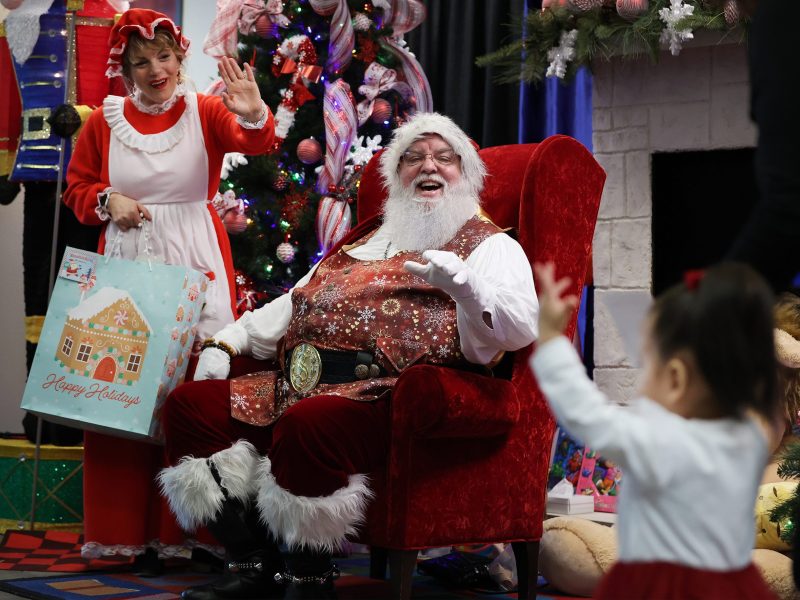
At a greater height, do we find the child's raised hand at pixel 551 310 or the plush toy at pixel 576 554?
the child's raised hand at pixel 551 310

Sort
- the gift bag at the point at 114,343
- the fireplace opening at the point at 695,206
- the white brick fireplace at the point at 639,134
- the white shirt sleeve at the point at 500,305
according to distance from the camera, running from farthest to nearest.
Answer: the fireplace opening at the point at 695,206, the white brick fireplace at the point at 639,134, the gift bag at the point at 114,343, the white shirt sleeve at the point at 500,305

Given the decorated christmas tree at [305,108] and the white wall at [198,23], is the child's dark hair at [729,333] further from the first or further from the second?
the white wall at [198,23]

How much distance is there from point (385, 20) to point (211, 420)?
8.20 feet

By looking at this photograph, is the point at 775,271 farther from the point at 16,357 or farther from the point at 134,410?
the point at 16,357

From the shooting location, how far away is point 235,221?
4.64m

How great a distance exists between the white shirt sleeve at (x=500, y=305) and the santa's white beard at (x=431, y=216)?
Result: 7.5 inches

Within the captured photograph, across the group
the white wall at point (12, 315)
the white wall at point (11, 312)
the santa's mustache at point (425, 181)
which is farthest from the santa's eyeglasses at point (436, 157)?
the white wall at point (11, 312)

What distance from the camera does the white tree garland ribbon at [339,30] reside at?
4672 millimetres

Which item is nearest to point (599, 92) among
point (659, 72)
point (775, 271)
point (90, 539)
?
point (659, 72)

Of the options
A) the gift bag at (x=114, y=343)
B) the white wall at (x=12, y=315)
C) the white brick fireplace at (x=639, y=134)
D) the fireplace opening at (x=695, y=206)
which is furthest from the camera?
the white wall at (x=12, y=315)

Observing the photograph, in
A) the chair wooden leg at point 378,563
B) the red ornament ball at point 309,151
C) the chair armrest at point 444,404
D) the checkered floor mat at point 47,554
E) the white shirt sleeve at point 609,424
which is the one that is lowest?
the checkered floor mat at point 47,554

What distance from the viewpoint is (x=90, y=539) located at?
337 cm

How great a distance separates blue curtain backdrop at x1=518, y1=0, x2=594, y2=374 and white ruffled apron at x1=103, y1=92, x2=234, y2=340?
177 centimetres

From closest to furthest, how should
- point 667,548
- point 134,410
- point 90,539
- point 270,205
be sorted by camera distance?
1. point 667,548
2. point 134,410
3. point 90,539
4. point 270,205
